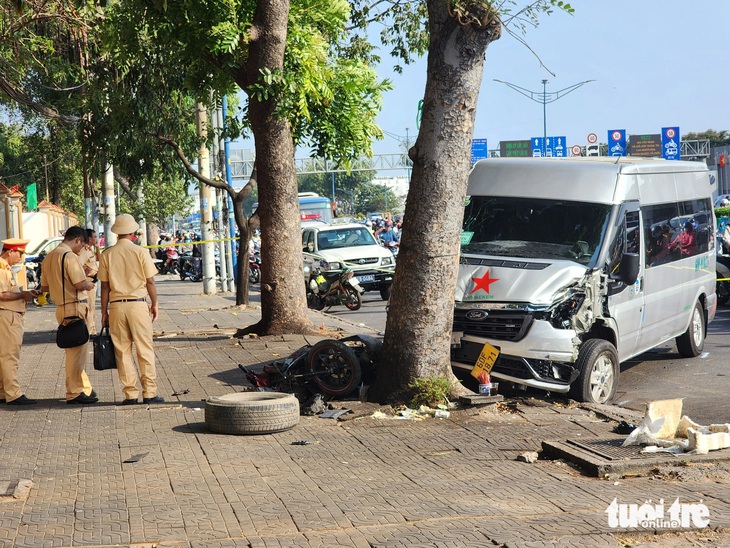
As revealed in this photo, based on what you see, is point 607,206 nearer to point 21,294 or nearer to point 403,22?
point 21,294

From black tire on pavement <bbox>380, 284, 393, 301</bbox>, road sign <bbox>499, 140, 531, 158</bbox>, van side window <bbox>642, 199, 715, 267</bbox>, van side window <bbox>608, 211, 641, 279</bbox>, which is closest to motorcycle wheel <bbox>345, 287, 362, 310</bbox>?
black tire on pavement <bbox>380, 284, 393, 301</bbox>

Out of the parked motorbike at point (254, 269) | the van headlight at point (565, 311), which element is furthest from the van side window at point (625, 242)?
the parked motorbike at point (254, 269)

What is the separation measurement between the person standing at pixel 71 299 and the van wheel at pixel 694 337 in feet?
24.4

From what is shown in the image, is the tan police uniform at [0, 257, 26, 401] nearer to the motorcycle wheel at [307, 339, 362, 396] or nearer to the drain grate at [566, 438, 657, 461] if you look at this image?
the motorcycle wheel at [307, 339, 362, 396]

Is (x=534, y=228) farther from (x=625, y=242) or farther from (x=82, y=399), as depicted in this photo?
(x=82, y=399)

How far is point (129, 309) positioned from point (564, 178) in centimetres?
475

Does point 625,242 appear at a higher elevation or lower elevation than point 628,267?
higher

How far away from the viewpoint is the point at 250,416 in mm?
7914

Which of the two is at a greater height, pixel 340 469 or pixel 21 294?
pixel 21 294

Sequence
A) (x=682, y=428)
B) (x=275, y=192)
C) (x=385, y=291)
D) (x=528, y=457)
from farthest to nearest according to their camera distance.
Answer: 1. (x=385, y=291)
2. (x=275, y=192)
3. (x=682, y=428)
4. (x=528, y=457)

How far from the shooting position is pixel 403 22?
2059 centimetres

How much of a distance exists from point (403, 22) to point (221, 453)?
49.0 feet

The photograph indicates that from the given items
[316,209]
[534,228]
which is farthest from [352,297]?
[316,209]

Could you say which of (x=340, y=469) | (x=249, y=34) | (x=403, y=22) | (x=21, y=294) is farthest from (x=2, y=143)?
(x=340, y=469)
